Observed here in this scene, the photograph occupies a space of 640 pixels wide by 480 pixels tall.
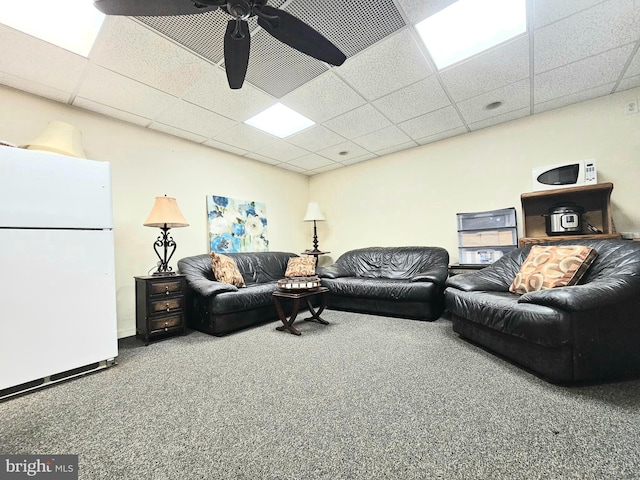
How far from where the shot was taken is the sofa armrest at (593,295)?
5.44 feet

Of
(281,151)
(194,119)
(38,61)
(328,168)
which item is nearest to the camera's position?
(38,61)

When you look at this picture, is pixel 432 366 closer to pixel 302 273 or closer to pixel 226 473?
pixel 226 473

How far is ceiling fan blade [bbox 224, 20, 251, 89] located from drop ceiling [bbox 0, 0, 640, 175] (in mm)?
345

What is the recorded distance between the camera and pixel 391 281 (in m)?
3.76

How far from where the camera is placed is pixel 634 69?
99.3 inches

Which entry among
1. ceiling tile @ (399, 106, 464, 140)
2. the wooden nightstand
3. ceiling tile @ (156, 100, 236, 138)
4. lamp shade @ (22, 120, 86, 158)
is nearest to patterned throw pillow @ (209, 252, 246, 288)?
the wooden nightstand

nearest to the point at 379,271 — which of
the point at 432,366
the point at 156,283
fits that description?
the point at 432,366

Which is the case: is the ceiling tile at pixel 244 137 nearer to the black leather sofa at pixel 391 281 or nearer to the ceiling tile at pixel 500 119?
the black leather sofa at pixel 391 281

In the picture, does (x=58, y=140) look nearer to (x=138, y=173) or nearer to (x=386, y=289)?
(x=138, y=173)

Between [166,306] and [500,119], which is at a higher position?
[500,119]

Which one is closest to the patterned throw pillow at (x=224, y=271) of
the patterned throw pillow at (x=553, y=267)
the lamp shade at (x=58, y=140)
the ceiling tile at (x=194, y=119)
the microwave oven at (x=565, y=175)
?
the ceiling tile at (x=194, y=119)

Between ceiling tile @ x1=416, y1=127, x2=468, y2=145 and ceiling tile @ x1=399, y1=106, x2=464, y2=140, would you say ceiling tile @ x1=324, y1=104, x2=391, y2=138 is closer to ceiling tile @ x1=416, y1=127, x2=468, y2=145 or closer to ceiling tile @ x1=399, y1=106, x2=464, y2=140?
ceiling tile @ x1=399, y1=106, x2=464, y2=140

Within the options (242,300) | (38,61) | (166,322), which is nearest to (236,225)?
(242,300)

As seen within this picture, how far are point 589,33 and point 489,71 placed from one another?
66 centimetres
